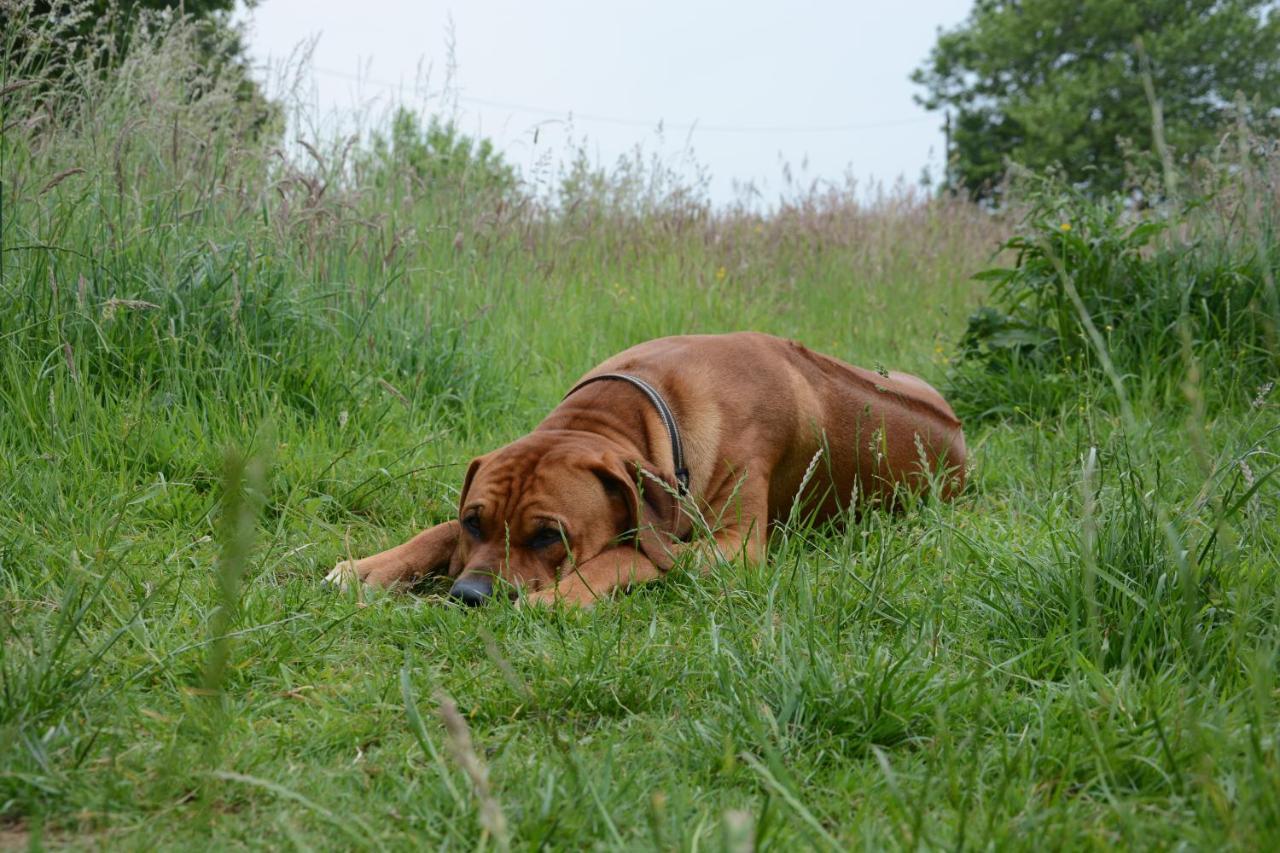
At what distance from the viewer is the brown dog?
297 cm

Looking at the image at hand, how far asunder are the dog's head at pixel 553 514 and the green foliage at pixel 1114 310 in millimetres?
2730

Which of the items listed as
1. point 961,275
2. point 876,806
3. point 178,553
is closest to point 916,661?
point 876,806

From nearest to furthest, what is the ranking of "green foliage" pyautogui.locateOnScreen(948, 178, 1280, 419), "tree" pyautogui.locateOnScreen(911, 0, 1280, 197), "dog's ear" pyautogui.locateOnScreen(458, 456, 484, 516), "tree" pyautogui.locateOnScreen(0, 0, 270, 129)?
"dog's ear" pyautogui.locateOnScreen(458, 456, 484, 516), "tree" pyautogui.locateOnScreen(0, 0, 270, 129), "green foliage" pyautogui.locateOnScreen(948, 178, 1280, 419), "tree" pyautogui.locateOnScreen(911, 0, 1280, 197)

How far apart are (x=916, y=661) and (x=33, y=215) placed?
3650 mm

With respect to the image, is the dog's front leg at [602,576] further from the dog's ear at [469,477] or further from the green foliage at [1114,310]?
the green foliage at [1114,310]

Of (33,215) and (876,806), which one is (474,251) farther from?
(876,806)

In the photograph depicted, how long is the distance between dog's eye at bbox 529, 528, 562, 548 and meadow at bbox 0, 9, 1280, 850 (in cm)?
29

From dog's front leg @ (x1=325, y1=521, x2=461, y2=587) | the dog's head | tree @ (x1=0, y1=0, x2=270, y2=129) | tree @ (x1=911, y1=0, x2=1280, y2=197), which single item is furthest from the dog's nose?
tree @ (x1=911, y1=0, x2=1280, y2=197)

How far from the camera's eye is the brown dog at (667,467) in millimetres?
2971

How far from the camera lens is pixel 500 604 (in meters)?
2.73

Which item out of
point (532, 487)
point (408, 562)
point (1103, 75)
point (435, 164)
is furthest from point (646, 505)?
point (1103, 75)

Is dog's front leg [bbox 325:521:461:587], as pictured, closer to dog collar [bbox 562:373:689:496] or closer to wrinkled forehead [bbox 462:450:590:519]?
wrinkled forehead [bbox 462:450:590:519]

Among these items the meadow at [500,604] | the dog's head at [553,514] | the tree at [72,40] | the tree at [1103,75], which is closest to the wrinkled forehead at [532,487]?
the dog's head at [553,514]

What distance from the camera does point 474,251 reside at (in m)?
6.24
